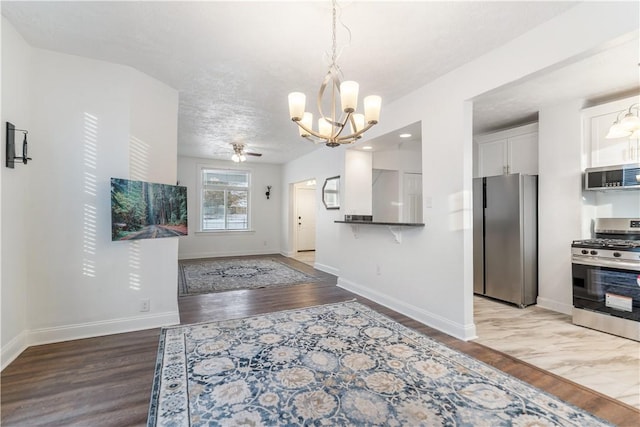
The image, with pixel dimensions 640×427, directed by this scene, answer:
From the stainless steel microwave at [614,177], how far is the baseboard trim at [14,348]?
5.82m

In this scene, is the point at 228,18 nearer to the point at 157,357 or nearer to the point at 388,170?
the point at 157,357

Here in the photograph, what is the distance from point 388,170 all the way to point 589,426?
15.7ft

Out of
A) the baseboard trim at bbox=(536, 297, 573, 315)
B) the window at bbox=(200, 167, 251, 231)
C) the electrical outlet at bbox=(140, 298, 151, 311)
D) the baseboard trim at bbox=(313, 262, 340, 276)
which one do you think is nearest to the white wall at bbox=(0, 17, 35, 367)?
the electrical outlet at bbox=(140, 298, 151, 311)

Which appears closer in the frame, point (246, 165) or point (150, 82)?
point (150, 82)

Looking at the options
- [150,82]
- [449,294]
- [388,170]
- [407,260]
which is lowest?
[449,294]

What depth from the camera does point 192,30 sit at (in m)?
2.31

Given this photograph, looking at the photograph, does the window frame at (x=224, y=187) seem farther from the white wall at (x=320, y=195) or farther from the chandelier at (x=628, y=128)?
the chandelier at (x=628, y=128)

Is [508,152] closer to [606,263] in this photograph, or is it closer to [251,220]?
[606,263]

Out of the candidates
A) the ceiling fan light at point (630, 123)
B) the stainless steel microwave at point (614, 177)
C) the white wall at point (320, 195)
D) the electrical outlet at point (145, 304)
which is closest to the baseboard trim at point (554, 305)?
the stainless steel microwave at point (614, 177)

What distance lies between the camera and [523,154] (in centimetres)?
423

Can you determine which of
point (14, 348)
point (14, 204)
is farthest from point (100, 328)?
point (14, 204)

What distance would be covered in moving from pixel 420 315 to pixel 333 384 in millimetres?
1651

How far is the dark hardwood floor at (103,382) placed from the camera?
1738mm

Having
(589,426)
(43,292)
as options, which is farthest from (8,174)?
(589,426)
